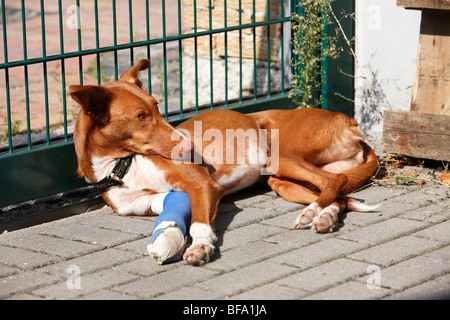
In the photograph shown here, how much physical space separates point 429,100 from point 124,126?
242cm

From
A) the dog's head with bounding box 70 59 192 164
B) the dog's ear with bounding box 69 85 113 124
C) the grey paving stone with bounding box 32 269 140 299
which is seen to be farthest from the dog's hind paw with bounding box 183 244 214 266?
the dog's ear with bounding box 69 85 113 124

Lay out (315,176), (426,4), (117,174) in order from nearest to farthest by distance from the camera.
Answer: (117,174) → (315,176) → (426,4)

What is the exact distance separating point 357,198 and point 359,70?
78.1 inches

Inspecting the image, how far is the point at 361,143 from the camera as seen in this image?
4902mm

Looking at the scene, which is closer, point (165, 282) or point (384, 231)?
point (165, 282)

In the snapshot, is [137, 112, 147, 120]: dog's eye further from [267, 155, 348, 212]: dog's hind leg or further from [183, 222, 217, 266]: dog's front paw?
[267, 155, 348, 212]: dog's hind leg

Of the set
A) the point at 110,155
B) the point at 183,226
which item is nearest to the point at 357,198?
the point at 183,226

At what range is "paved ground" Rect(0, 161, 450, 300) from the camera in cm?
319

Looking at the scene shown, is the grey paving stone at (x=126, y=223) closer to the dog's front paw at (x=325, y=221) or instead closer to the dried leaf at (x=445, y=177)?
the dog's front paw at (x=325, y=221)

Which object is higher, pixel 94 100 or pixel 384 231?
pixel 94 100

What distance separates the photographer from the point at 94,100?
4.04 meters

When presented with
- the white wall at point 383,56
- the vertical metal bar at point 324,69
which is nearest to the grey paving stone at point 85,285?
the vertical metal bar at point 324,69

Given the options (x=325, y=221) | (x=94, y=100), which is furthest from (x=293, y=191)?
(x=94, y=100)

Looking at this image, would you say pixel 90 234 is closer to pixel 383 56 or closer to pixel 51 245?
pixel 51 245
